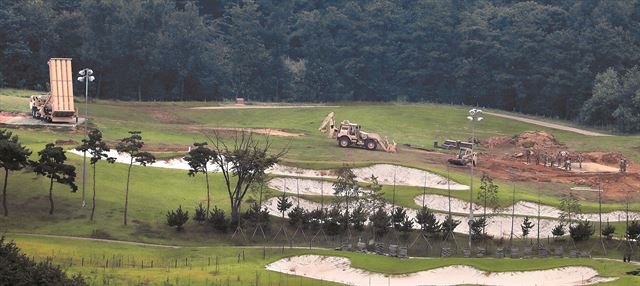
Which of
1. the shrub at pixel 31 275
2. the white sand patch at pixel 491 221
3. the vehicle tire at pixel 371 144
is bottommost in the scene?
the white sand patch at pixel 491 221

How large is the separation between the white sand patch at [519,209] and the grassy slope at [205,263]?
67.9 ft

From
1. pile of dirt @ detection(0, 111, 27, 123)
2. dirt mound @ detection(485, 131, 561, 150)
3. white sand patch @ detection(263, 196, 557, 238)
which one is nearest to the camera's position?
white sand patch @ detection(263, 196, 557, 238)

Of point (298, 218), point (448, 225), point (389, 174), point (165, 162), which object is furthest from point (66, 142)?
point (448, 225)

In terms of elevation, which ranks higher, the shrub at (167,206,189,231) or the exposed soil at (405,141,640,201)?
the exposed soil at (405,141,640,201)

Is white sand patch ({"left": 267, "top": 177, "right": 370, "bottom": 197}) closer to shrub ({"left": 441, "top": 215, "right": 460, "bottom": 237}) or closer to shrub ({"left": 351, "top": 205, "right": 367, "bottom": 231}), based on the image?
shrub ({"left": 351, "top": 205, "right": 367, "bottom": 231})

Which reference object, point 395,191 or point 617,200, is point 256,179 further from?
point 617,200

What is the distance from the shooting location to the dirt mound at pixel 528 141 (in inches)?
6073

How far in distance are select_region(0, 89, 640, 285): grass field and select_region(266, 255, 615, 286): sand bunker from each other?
93 cm

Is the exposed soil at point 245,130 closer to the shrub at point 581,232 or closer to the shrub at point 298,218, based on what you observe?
the shrub at point 298,218

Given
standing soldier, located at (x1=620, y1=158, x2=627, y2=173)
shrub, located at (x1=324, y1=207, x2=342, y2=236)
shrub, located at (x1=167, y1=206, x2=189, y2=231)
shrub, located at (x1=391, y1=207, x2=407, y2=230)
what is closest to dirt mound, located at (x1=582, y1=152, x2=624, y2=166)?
standing soldier, located at (x1=620, y1=158, x2=627, y2=173)

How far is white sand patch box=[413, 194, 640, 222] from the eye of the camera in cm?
10619

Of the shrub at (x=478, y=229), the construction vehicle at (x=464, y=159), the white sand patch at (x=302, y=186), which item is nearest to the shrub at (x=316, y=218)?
the white sand patch at (x=302, y=186)

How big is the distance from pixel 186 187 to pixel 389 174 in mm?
22528

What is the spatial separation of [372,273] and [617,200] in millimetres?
42368
